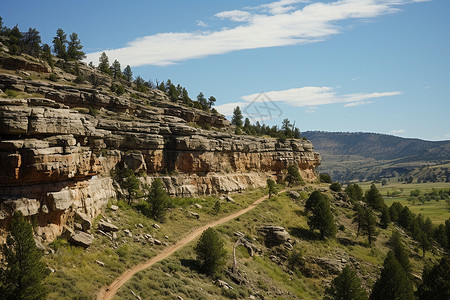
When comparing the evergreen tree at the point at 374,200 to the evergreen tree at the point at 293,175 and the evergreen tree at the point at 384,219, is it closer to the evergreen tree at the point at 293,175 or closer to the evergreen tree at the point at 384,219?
the evergreen tree at the point at 384,219

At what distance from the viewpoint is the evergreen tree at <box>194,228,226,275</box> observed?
159ft

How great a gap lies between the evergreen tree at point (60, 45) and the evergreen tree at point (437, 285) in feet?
333

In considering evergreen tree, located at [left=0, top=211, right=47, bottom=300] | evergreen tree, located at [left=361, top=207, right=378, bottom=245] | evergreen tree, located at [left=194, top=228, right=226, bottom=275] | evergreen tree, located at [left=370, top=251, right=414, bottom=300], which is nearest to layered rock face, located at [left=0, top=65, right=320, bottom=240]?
evergreen tree, located at [left=0, top=211, right=47, bottom=300]

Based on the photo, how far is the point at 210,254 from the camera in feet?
159

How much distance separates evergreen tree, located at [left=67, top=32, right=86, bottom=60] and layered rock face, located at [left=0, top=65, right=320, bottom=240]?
2634 cm

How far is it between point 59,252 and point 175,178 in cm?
3453

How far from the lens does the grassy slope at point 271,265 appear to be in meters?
41.3

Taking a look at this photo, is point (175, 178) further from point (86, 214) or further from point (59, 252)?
point (59, 252)

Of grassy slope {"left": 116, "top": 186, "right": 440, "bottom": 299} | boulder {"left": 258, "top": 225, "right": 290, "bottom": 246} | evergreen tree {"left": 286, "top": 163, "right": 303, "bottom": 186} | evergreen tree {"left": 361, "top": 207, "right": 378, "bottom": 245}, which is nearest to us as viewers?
grassy slope {"left": 116, "top": 186, "right": 440, "bottom": 299}

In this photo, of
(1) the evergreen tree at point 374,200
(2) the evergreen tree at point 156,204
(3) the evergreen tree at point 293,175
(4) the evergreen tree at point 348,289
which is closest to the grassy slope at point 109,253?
(2) the evergreen tree at point 156,204

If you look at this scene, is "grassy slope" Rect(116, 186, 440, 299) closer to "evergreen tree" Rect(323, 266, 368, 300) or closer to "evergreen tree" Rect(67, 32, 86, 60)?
"evergreen tree" Rect(323, 266, 368, 300)

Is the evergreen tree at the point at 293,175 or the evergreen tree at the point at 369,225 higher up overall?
the evergreen tree at the point at 293,175

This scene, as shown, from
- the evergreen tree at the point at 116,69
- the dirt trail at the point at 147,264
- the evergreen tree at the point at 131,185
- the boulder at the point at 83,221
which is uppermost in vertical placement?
the evergreen tree at the point at 116,69

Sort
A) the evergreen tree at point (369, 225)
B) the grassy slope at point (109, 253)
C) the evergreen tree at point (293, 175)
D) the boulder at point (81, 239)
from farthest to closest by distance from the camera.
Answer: the evergreen tree at point (293, 175), the evergreen tree at point (369, 225), the boulder at point (81, 239), the grassy slope at point (109, 253)
